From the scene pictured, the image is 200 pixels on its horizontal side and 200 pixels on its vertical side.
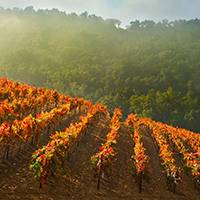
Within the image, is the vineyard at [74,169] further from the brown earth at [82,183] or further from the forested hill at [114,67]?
the forested hill at [114,67]

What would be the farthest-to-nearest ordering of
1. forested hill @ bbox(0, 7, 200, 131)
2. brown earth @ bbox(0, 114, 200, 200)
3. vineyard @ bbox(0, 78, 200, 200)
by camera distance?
forested hill @ bbox(0, 7, 200, 131), vineyard @ bbox(0, 78, 200, 200), brown earth @ bbox(0, 114, 200, 200)

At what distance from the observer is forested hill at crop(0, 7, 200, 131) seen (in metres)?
97.2

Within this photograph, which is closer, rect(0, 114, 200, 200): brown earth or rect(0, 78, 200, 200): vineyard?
rect(0, 114, 200, 200): brown earth

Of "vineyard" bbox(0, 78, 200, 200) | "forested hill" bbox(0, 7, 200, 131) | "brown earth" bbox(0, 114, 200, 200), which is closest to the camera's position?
"brown earth" bbox(0, 114, 200, 200)

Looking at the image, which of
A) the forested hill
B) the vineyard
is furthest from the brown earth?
the forested hill

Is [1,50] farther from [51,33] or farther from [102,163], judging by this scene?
[102,163]

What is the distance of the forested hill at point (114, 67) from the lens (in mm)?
97250

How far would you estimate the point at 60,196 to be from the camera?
17.0 metres

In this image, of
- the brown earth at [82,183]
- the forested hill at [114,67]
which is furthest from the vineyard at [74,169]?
the forested hill at [114,67]

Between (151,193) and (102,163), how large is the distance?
11.0ft

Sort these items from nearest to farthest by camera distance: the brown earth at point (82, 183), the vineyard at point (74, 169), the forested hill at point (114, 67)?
the brown earth at point (82, 183) → the vineyard at point (74, 169) → the forested hill at point (114, 67)

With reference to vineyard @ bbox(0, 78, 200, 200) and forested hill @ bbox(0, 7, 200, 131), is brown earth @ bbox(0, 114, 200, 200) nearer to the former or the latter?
vineyard @ bbox(0, 78, 200, 200)

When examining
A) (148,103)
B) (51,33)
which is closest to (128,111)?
(148,103)

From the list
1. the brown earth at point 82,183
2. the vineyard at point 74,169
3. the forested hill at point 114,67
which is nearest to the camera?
the brown earth at point 82,183
